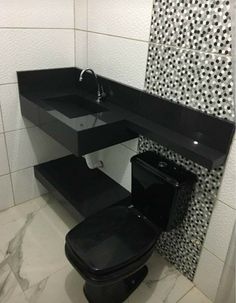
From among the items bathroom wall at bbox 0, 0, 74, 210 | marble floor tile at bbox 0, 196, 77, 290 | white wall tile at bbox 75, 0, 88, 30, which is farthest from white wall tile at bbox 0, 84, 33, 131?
marble floor tile at bbox 0, 196, 77, 290

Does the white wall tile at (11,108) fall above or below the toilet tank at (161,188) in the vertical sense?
above

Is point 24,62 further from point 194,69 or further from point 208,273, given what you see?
point 208,273

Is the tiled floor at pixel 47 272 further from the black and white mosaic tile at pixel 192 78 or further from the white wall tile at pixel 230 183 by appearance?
the black and white mosaic tile at pixel 192 78

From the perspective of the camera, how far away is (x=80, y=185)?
190cm

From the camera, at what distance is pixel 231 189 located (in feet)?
4.06

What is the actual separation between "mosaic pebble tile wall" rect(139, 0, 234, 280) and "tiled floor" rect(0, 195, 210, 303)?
17 cm

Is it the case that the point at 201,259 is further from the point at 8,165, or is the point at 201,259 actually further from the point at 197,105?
the point at 8,165

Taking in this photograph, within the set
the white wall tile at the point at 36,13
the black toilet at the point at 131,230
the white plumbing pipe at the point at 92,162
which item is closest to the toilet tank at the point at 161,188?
the black toilet at the point at 131,230

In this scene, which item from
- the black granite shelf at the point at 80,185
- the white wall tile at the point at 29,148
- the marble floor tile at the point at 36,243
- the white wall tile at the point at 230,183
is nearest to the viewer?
the white wall tile at the point at 230,183

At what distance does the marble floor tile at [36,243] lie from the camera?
5.33 ft

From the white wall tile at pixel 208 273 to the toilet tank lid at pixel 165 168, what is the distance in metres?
0.45

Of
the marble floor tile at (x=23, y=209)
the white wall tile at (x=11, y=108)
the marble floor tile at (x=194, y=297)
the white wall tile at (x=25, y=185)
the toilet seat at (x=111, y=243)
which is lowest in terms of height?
the marble floor tile at (x=194, y=297)

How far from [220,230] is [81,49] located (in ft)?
4.73

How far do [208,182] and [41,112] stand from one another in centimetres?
102
